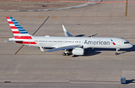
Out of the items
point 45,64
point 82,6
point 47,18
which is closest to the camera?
point 45,64

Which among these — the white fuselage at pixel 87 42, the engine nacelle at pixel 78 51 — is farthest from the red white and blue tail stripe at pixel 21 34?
the engine nacelle at pixel 78 51

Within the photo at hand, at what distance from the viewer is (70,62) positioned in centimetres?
4572

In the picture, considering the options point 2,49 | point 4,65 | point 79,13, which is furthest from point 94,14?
point 4,65

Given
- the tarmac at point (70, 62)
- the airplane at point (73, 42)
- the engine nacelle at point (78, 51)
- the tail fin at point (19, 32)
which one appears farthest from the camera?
the tail fin at point (19, 32)

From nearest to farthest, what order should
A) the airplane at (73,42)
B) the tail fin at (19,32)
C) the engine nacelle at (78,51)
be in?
1. the engine nacelle at (78,51)
2. the airplane at (73,42)
3. the tail fin at (19,32)

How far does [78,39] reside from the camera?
48719mm

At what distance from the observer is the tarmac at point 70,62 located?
39.1 m

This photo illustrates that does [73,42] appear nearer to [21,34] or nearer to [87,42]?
[87,42]

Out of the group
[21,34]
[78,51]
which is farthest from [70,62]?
[21,34]

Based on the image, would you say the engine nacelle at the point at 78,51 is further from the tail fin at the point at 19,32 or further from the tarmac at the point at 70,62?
the tail fin at the point at 19,32

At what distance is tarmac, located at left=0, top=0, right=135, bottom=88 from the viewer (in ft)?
128

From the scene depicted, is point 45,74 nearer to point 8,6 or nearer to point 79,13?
point 79,13

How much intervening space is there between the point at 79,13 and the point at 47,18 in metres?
10.8

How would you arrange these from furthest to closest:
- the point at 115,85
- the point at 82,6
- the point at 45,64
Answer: the point at 82,6, the point at 45,64, the point at 115,85
